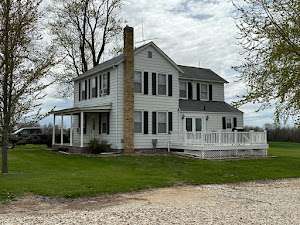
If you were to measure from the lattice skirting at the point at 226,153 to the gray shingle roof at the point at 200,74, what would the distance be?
7.39m

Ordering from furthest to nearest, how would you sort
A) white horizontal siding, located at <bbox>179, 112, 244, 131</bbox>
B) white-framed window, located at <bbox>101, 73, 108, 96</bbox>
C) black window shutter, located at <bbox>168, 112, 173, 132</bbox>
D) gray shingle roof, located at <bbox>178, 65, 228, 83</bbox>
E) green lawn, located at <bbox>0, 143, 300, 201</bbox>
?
1. gray shingle roof, located at <bbox>178, 65, 228, 83</bbox>
2. white horizontal siding, located at <bbox>179, 112, 244, 131</bbox>
3. white-framed window, located at <bbox>101, 73, 108, 96</bbox>
4. black window shutter, located at <bbox>168, 112, 173, 132</bbox>
5. green lawn, located at <bbox>0, 143, 300, 201</bbox>

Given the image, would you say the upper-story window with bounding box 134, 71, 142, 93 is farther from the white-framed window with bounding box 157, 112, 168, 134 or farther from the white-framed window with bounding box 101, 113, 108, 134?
the white-framed window with bounding box 101, 113, 108, 134

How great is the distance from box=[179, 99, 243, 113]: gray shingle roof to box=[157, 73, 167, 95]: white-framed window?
1.89 metres

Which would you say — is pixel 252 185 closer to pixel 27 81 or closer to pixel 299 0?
pixel 299 0

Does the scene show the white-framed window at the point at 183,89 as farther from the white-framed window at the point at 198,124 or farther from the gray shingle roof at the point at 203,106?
the white-framed window at the point at 198,124

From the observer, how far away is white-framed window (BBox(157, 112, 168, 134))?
29281mm

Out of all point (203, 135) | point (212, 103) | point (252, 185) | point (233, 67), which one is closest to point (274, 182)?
point (252, 185)

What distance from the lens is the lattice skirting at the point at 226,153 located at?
87.5 feet

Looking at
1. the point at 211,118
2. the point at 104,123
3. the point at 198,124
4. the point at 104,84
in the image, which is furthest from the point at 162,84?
the point at 211,118

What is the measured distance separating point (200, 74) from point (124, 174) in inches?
732

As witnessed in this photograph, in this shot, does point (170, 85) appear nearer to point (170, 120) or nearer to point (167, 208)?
point (170, 120)

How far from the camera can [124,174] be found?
1805 centimetres

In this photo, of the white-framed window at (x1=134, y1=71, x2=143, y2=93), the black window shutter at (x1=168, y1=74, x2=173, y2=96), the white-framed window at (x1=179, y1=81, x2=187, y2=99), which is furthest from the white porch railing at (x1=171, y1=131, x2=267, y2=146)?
the white-framed window at (x1=179, y1=81, x2=187, y2=99)

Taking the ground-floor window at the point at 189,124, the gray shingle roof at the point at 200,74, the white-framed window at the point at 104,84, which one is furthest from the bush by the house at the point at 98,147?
the gray shingle roof at the point at 200,74
